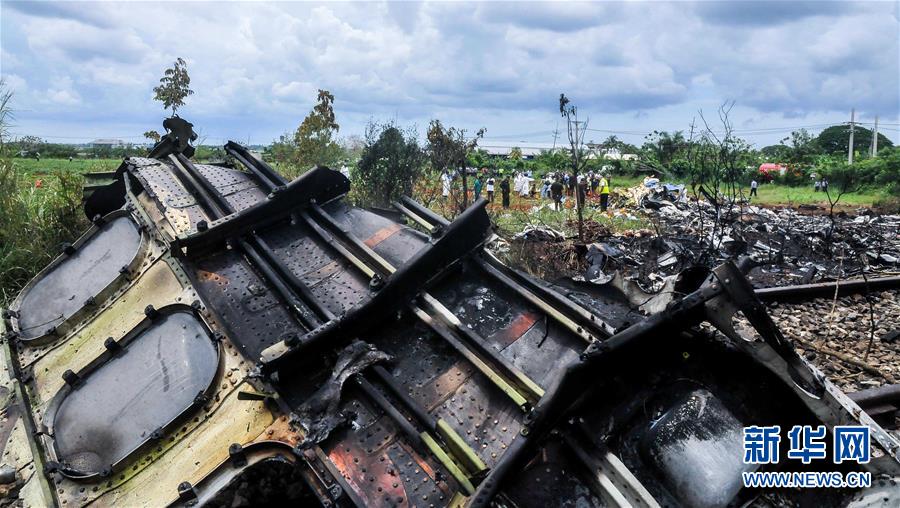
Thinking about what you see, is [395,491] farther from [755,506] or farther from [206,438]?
[755,506]

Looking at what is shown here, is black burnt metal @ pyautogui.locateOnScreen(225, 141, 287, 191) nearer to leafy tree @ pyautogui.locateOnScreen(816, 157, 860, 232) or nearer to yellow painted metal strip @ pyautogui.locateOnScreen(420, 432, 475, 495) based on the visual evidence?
yellow painted metal strip @ pyautogui.locateOnScreen(420, 432, 475, 495)

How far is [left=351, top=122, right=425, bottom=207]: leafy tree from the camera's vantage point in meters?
14.3

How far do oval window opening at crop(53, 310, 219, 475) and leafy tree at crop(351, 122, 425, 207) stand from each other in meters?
10.0

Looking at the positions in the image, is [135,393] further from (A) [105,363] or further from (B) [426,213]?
(B) [426,213]

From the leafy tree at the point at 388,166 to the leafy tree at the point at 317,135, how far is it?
1372 millimetres

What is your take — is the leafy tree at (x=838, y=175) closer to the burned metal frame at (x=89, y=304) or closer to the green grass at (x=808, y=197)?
the green grass at (x=808, y=197)

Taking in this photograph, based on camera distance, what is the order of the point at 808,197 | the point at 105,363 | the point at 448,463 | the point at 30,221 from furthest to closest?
the point at 808,197, the point at 30,221, the point at 105,363, the point at 448,463

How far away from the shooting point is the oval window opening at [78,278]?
516 centimetres

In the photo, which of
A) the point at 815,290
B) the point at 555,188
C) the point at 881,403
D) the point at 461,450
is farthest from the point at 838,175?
the point at 461,450

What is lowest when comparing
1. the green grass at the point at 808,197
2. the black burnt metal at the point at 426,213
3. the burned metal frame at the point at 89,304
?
the green grass at the point at 808,197

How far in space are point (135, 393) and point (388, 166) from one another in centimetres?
1076

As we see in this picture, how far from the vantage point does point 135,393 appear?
13.4 feet

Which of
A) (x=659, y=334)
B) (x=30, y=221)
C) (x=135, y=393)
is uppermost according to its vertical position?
(x=30, y=221)

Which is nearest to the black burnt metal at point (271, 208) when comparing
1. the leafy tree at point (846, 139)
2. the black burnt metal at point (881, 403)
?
the black burnt metal at point (881, 403)
